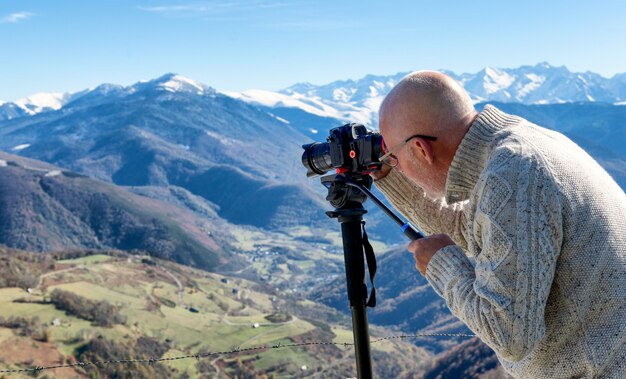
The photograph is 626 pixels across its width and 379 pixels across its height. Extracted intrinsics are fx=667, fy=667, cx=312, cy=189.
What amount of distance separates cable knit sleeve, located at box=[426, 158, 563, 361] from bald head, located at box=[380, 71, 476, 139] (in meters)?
0.25

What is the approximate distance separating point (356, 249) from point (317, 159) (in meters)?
0.55

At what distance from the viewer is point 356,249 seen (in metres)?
2.64

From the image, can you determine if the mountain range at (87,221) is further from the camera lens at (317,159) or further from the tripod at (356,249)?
the tripod at (356,249)

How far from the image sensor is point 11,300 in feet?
160

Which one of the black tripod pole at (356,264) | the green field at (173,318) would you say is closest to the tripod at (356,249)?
the black tripod pole at (356,264)

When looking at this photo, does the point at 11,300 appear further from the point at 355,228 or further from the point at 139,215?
the point at 139,215

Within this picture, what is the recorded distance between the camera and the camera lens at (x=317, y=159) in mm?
2943

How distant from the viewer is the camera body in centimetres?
268

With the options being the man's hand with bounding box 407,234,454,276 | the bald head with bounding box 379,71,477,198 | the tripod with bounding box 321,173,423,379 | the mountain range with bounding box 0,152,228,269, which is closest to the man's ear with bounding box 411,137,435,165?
the bald head with bounding box 379,71,477,198

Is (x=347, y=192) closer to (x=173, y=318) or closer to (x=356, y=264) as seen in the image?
(x=356, y=264)

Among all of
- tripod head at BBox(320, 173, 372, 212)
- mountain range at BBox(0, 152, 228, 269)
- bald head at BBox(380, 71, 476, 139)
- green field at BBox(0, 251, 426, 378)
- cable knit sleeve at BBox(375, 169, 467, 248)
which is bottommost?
mountain range at BBox(0, 152, 228, 269)

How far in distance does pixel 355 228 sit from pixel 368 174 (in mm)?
255

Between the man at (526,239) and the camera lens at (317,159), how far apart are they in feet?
2.68

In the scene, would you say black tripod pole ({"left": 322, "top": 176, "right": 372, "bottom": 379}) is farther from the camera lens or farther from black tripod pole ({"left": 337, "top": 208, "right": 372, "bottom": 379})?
the camera lens
